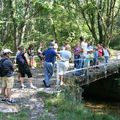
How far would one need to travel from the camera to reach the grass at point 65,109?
1350 cm

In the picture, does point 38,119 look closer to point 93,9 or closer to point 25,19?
point 25,19

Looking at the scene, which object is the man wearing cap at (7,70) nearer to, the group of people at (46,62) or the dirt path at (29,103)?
the group of people at (46,62)

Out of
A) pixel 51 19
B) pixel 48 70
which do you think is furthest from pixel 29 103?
pixel 51 19

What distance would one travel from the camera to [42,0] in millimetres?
24828

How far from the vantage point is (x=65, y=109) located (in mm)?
14117

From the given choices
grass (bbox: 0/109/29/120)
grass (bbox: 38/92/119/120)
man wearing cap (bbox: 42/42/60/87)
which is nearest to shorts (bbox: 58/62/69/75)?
man wearing cap (bbox: 42/42/60/87)

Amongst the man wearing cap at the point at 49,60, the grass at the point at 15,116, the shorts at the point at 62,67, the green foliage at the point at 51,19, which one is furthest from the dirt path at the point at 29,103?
the green foliage at the point at 51,19

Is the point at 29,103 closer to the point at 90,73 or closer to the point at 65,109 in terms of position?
the point at 65,109

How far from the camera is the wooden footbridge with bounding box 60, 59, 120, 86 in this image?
1911cm

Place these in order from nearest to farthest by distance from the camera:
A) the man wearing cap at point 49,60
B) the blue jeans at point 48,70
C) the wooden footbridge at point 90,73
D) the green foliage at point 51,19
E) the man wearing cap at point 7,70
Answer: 1. the man wearing cap at point 7,70
2. the man wearing cap at point 49,60
3. the blue jeans at point 48,70
4. the wooden footbridge at point 90,73
5. the green foliage at point 51,19

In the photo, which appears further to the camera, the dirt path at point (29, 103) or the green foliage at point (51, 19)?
the green foliage at point (51, 19)

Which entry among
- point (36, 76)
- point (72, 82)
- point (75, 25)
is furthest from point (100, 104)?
point (75, 25)

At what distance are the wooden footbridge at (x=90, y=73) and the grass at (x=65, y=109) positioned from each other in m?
2.38

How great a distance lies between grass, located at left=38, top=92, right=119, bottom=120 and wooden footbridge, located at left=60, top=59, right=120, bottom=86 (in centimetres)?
238
